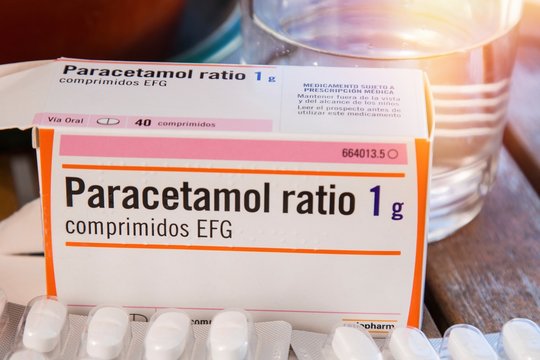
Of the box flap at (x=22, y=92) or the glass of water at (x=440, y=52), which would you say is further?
the glass of water at (x=440, y=52)

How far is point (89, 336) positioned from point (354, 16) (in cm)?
28

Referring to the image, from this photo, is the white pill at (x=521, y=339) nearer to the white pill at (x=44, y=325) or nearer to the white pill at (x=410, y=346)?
the white pill at (x=410, y=346)

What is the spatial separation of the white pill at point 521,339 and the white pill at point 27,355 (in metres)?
0.21

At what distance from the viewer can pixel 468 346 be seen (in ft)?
1.40

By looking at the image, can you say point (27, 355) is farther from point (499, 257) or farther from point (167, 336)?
point (499, 257)

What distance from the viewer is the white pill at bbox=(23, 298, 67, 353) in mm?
422

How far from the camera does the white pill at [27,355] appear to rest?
410 mm

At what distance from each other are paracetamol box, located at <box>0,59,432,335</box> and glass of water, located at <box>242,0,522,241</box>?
8cm

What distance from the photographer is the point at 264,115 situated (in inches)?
17.0

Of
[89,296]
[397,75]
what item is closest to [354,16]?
[397,75]

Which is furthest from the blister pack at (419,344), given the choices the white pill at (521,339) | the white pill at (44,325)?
the white pill at (44,325)

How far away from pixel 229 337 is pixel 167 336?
0.09ft

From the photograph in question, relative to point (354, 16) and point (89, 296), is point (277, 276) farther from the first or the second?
point (354, 16)

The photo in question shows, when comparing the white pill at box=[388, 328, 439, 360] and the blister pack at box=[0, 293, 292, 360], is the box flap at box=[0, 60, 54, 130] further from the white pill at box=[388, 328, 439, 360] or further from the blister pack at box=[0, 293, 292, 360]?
the white pill at box=[388, 328, 439, 360]
